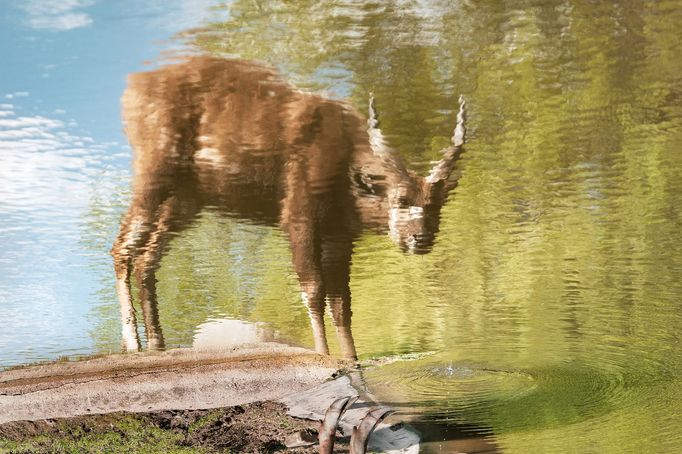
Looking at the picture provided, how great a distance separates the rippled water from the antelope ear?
0.03 metres

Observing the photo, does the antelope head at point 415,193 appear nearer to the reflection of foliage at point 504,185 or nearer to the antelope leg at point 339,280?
the reflection of foliage at point 504,185

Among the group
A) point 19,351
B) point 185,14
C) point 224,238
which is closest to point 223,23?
point 185,14

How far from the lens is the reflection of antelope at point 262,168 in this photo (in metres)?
2.03

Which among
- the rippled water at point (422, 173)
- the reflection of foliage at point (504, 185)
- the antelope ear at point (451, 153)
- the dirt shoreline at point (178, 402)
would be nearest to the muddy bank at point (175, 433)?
the dirt shoreline at point (178, 402)

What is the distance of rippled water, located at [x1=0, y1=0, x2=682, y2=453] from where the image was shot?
1848 mm

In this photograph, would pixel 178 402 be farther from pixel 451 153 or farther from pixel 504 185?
pixel 451 153

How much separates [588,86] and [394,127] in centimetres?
59

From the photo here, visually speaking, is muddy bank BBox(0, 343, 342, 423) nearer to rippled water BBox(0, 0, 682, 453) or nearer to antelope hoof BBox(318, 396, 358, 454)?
antelope hoof BBox(318, 396, 358, 454)

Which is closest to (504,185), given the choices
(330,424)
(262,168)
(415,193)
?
(415,193)

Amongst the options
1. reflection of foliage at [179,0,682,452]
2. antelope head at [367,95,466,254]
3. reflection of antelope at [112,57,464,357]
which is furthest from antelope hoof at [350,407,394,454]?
antelope head at [367,95,466,254]

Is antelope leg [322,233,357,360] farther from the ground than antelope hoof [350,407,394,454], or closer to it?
farther from the ground

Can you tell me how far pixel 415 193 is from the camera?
279cm

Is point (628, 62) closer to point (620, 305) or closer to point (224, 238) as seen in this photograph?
point (224, 238)

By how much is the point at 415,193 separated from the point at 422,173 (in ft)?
0.62
